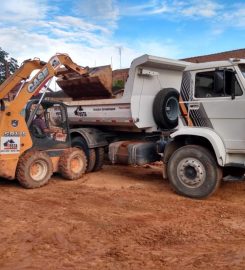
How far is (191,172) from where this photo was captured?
8.08 metres

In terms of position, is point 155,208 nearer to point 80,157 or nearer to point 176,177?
point 176,177

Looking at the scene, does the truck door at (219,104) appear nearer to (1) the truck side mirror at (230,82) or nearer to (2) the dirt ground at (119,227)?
(1) the truck side mirror at (230,82)

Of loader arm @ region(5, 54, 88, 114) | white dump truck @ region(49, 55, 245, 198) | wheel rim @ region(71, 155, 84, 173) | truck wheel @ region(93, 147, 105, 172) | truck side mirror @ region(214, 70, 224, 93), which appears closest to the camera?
truck side mirror @ region(214, 70, 224, 93)

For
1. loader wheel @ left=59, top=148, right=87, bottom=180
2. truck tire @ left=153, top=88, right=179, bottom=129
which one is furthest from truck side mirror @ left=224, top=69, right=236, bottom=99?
loader wheel @ left=59, top=148, right=87, bottom=180

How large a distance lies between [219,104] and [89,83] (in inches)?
158

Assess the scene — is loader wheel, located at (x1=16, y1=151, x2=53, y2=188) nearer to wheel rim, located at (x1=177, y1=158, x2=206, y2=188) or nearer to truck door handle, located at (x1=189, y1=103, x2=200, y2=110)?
wheel rim, located at (x1=177, y1=158, x2=206, y2=188)

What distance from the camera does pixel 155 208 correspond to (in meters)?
7.22

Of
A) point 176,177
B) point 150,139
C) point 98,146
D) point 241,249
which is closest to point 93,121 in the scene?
point 98,146

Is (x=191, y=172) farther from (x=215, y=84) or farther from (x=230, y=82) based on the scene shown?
(x=230, y=82)

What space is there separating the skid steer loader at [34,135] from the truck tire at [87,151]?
0.59m

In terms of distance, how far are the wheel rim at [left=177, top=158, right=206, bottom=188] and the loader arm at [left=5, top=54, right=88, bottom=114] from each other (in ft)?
11.9

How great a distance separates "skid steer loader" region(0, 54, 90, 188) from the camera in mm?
8695

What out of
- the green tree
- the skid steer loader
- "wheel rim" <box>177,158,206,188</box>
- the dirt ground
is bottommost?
the dirt ground

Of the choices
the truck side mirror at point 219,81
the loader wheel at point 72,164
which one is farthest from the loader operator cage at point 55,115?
the truck side mirror at point 219,81
